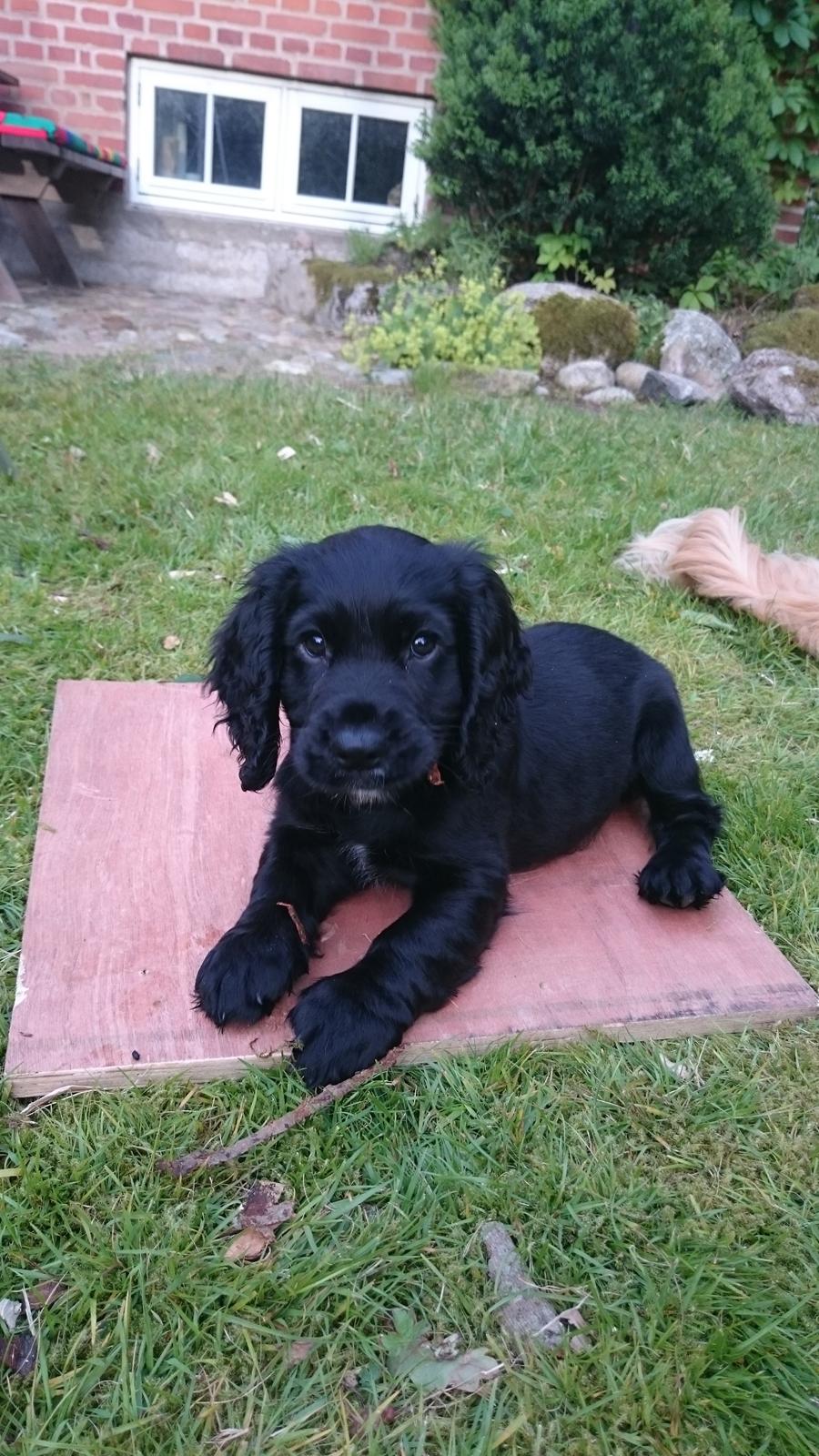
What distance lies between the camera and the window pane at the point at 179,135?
7.24m

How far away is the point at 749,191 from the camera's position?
652cm

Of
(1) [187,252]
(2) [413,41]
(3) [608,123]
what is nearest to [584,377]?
(3) [608,123]

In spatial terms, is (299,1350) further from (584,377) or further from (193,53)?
(193,53)

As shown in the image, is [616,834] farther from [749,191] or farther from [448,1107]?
[749,191]

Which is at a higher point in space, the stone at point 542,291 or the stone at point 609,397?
the stone at point 542,291

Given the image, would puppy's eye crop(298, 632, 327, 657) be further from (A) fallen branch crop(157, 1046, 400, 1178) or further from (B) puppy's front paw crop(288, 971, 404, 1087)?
(A) fallen branch crop(157, 1046, 400, 1178)

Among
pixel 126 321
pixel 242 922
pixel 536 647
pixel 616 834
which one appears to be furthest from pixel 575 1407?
pixel 126 321

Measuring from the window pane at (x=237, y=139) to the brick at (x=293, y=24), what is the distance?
461 mm

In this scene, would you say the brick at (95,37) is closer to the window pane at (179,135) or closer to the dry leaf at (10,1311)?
the window pane at (179,135)

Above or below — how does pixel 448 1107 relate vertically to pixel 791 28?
below

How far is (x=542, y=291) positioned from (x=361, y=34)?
2320mm

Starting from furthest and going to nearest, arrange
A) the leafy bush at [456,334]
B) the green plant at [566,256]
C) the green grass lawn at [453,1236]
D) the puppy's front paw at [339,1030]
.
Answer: the green plant at [566,256] → the leafy bush at [456,334] → the puppy's front paw at [339,1030] → the green grass lawn at [453,1236]

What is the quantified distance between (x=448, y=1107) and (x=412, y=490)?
2.74 m

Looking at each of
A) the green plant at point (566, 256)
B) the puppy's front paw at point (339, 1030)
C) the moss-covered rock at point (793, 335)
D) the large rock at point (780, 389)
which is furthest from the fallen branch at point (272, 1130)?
the green plant at point (566, 256)
